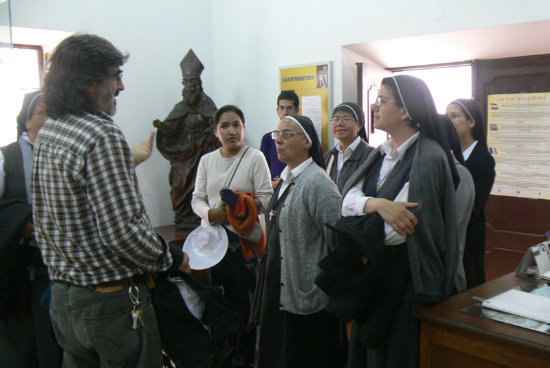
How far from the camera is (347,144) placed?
3.25 m

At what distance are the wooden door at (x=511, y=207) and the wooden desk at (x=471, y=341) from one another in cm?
258

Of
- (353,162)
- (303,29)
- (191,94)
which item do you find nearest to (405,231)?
(353,162)

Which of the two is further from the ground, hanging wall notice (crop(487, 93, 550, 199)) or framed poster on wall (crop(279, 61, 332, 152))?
framed poster on wall (crop(279, 61, 332, 152))

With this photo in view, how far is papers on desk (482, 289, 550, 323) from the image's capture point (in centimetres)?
152


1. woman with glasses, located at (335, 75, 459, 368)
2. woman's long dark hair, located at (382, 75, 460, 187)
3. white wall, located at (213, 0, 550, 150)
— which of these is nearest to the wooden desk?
woman with glasses, located at (335, 75, 459, 368)

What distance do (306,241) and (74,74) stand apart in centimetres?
116

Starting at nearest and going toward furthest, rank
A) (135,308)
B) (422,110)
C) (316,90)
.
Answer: (135,308), (422,110), (316,90)

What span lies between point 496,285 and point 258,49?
11.7 ft

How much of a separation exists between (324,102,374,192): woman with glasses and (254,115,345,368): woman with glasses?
884 millimetres

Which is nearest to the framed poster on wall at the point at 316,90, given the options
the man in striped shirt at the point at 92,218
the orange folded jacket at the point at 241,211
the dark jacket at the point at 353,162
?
the dark jacket at the point at 353,162

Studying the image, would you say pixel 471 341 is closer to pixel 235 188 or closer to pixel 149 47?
pixel 235 188

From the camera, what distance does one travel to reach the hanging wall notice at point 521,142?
3.74 metres

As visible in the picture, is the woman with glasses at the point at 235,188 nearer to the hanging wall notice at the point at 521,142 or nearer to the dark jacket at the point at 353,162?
the dark jacket at the point at 353,162

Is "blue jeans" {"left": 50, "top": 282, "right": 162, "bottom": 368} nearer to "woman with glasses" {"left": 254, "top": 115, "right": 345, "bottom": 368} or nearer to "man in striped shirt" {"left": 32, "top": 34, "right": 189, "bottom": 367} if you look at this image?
"man in striped shirt" {"left": 32, "top": 34, "right": 189, "bottom": 367}
